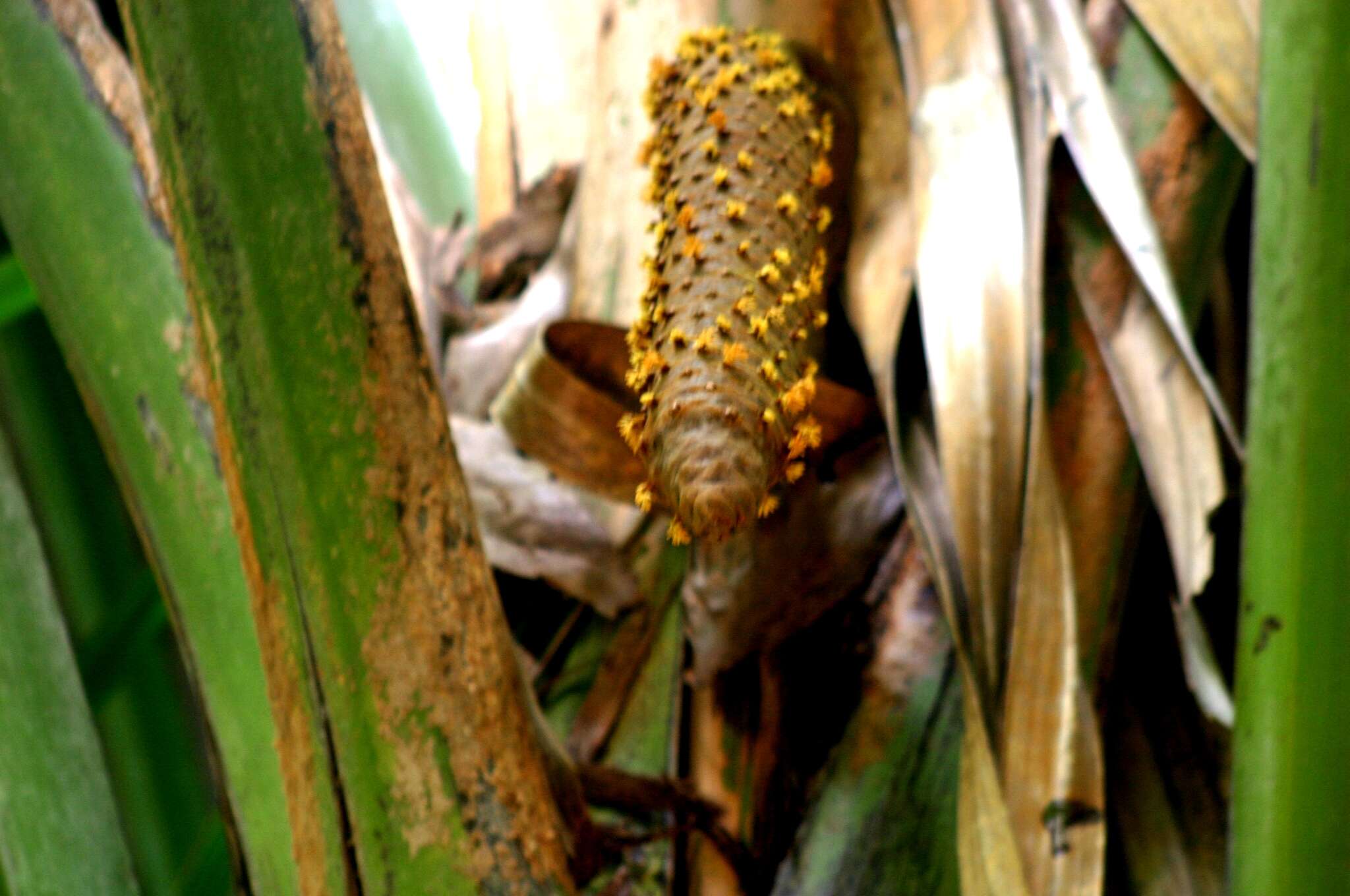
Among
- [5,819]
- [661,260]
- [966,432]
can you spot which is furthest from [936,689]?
[5,819]

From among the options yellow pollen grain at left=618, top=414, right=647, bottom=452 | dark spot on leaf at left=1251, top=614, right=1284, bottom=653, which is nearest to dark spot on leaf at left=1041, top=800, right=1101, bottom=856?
Result: dark spot on leaf at left=1251, top=614, right=1284, bottom=653

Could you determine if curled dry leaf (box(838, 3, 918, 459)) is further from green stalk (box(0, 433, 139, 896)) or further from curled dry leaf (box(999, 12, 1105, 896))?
green stalk (box(0, 433, 139, 896))

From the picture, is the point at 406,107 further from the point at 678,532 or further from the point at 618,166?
the point at 678,532

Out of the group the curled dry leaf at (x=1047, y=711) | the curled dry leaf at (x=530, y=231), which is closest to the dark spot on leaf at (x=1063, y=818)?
the curled dry leaf at (x=1047, y=711)

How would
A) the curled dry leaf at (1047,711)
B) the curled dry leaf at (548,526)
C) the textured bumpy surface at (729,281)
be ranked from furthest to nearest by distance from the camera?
1. the curled dry leaf at (548,526)
2. the curled dry leaf at (1047,711)
3. the textured bumpy surface at (729,281)

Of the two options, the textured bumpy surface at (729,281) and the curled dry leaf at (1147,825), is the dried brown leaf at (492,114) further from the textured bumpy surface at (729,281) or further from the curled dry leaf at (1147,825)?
the curled dry leaf at (1147,825)

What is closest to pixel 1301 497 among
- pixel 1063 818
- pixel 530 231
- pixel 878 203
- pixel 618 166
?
pixel 1063 818
